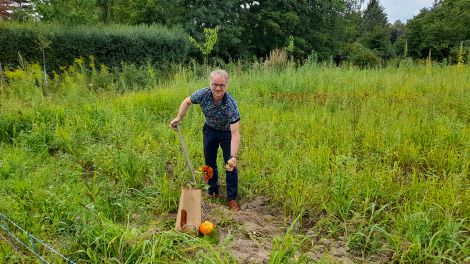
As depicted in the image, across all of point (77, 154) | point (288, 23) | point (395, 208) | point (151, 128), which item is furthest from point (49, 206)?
point (288, 23)

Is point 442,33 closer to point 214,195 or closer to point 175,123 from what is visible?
point 214,195

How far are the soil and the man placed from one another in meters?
0.22

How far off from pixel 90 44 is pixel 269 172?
39.8ft

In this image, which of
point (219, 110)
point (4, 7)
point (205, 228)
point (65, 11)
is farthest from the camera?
point (4, 7)

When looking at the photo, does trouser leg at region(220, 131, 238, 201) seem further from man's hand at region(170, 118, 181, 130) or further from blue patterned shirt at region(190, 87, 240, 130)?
man's hand at region(170, 118, 181, 130)

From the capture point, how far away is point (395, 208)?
3.49m

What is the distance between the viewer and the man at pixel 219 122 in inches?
139

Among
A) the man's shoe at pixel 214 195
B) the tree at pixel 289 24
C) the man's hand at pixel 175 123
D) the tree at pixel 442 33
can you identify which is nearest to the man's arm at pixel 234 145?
the man's hand at pixel 175 123

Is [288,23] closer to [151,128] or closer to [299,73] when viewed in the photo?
[299,73]

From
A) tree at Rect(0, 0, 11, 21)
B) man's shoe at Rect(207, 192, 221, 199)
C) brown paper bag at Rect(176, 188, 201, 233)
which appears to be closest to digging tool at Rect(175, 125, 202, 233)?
brown paper bag at Rect(176, 188, 201, 233)

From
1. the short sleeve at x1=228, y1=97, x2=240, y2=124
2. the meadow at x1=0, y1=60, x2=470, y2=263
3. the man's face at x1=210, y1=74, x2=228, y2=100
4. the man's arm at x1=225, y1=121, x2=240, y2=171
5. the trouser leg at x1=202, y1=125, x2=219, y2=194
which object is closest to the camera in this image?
the meadow at x1=0, y1=60, x2=470, y2=263

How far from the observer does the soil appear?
2895 mm

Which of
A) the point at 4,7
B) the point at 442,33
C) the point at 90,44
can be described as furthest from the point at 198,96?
the point at 442,33

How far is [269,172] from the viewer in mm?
4414
